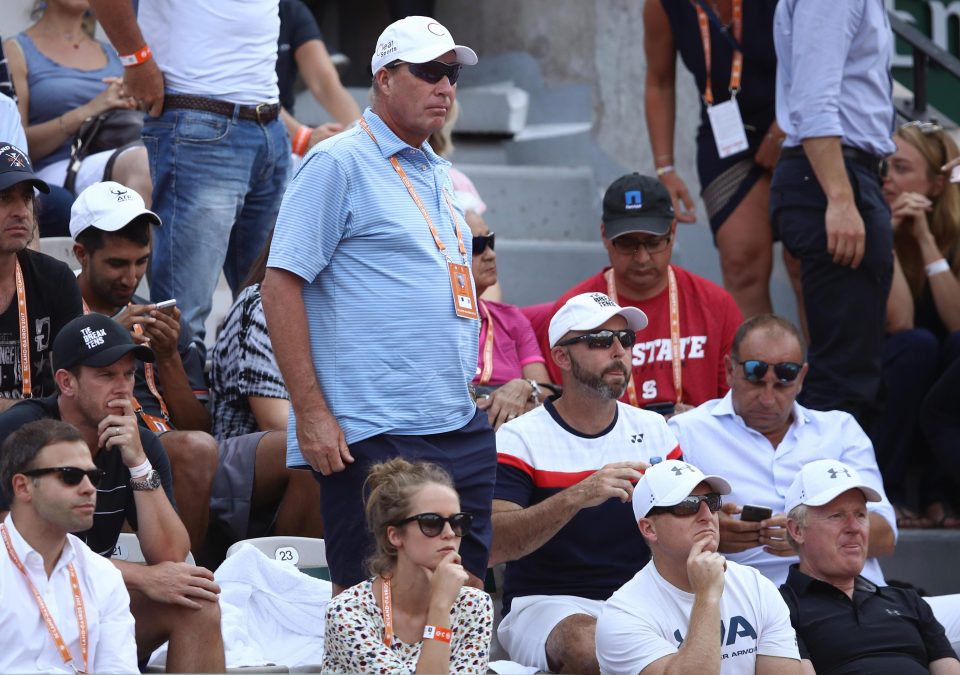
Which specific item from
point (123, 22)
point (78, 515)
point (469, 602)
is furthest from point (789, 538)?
point (123, 22)

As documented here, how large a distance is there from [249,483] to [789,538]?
1.86 m

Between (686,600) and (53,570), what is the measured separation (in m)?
1.79

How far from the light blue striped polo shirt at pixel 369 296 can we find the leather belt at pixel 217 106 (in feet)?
5.77

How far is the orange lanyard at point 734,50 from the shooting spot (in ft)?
23.2

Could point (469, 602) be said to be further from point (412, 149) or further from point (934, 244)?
point (934, 244)

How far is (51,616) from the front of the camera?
419 cm

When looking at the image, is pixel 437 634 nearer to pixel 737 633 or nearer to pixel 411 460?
pixel 411 460

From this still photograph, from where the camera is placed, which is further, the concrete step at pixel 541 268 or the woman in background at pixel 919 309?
the concrete step at pixel 541 268

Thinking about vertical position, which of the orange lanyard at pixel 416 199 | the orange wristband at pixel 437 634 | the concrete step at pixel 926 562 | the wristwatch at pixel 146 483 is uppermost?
the orange lanyard at pixel 416 199

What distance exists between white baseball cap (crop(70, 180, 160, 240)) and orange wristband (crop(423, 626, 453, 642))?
224cm

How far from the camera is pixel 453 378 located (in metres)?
4.42

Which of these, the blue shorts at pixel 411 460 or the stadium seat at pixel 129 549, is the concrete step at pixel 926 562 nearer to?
the blue shorts at pixel 411 460

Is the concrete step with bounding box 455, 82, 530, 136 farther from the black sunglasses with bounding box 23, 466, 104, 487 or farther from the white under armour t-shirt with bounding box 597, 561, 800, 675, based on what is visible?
the black sunglasses with bounding box 23, 466, 104, 487

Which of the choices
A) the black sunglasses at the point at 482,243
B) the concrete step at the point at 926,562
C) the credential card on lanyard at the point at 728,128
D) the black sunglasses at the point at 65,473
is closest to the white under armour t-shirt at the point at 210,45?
the black sunglasses at the point at 482,243
